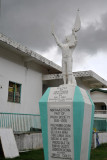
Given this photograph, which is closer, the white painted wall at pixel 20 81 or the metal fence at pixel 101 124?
the white painted wall at pixel 20 81

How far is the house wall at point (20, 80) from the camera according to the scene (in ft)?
33.3

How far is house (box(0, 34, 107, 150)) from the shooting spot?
31.1ft

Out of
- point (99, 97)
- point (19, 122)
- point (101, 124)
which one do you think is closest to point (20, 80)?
point (19, 122)

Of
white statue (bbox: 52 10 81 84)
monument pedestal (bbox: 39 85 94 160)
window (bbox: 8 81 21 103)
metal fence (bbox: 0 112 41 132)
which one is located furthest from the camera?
window (bbox: 8 81 21 103)

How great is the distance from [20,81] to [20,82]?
5 centimetres

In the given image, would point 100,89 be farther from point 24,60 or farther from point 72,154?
point 72,154

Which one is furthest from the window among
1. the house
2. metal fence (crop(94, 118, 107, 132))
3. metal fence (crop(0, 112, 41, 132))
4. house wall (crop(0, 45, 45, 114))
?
metal fence (crop(94, 118, 107, 132))

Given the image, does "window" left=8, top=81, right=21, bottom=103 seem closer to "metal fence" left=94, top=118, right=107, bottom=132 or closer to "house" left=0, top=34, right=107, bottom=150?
"house" left=0, top=34, right=107, bottom=150

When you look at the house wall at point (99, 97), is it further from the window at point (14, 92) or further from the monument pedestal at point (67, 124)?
the monument pedestal at point (67, 124)

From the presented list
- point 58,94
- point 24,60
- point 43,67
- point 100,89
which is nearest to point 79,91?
point 58,94

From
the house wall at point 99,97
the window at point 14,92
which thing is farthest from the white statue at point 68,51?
the house wall at point 99,97

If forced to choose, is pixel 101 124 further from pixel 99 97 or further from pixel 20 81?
pixel 20 81

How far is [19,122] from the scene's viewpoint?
9250mm

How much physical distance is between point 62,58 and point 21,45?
3.85 m
